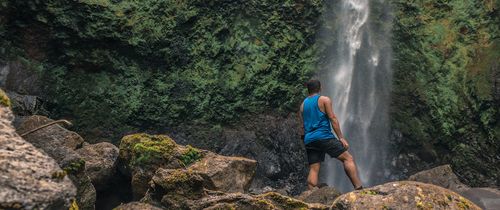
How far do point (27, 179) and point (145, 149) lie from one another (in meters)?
4.09

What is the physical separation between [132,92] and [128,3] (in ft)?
7.37

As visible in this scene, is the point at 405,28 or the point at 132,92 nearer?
the point at 132,92

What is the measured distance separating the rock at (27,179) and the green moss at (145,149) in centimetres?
354

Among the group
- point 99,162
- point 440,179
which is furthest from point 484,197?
point 99,162

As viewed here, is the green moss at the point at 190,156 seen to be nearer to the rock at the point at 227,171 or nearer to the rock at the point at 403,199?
the rock at the point at 227,171

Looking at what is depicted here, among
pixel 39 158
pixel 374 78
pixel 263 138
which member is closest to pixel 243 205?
pixel 39 158

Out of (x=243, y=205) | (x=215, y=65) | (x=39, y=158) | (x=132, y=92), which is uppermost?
(x=215, y=65)

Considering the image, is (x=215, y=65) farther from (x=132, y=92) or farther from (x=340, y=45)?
(x=340, y=45)

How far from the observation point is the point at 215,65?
13188mm

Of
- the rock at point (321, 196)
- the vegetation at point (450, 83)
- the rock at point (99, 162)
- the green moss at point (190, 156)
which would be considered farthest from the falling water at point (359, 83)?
the rock at point (99, 162)

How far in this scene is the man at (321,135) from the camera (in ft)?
29.2

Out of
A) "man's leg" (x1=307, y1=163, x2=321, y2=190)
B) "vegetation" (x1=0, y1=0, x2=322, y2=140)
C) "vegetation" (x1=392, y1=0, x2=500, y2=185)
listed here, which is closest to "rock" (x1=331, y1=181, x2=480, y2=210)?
"man's leg" (x1=307, y1=163, x2=321, y2=190)

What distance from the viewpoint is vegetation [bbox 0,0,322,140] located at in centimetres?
1202

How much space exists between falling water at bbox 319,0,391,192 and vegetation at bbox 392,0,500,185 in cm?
43
